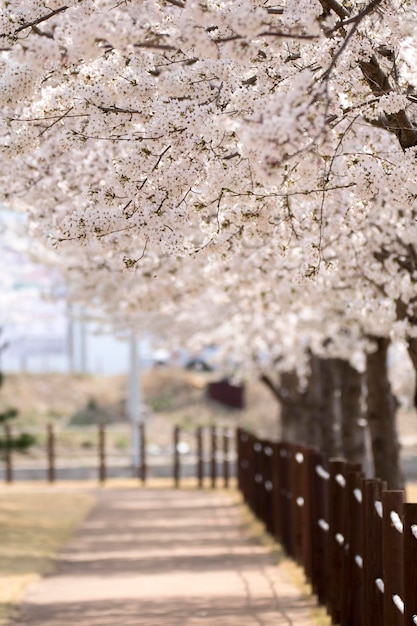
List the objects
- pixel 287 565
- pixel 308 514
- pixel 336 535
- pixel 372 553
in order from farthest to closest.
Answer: pixel 287 565 → pixel 308 514 → pixel 336 535 → pixel 372 553

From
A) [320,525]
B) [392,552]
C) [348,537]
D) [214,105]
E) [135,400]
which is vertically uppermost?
[214,105]

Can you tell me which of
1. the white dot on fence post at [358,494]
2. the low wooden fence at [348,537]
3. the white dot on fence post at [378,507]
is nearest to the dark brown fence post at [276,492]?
the low wooden fence at [348,537]

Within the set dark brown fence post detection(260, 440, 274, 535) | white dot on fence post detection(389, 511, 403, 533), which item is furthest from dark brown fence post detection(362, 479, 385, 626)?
dark brown fence post detection(260, 440, 274, 535)

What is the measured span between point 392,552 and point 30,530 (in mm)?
10525

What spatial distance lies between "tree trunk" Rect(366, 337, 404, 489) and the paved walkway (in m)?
1.64

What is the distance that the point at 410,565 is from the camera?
6.36m

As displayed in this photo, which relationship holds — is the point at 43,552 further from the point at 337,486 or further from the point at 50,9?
the point at 50,9

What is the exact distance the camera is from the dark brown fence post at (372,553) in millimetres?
7676

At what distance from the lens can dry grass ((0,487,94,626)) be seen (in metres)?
11.9

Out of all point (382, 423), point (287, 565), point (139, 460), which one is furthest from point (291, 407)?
point (287, 565)

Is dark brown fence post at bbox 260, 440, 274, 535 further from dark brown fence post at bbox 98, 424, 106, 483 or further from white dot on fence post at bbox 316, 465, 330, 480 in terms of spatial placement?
dark brown fence post at bbox 98, 424, 106, 483

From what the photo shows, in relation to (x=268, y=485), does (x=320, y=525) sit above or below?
above

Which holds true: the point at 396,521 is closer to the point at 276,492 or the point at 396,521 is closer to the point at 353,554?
the point at 353,554

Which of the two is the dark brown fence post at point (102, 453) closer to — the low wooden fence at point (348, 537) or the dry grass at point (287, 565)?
the dry grass at point (287, 565)
